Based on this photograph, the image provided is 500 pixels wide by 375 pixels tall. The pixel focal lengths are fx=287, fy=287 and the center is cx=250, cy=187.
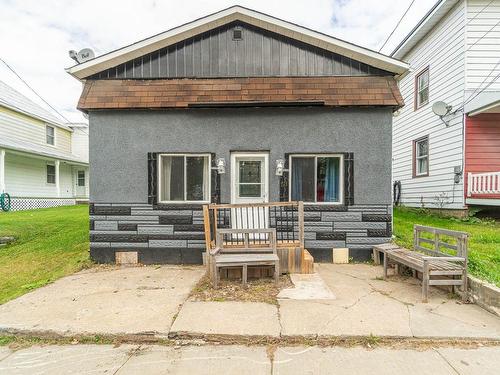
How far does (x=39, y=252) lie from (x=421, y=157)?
1250 cm

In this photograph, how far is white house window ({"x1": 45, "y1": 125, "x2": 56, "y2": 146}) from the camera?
683 inches

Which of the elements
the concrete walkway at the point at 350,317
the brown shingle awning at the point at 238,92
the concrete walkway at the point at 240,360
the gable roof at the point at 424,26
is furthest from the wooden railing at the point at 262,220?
the gable roof at the point at 424,26

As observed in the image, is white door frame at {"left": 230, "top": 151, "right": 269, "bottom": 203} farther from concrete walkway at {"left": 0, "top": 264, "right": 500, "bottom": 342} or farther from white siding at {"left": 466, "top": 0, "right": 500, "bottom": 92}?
white siding at {"left": 466, "top": 0, "right": 500, "bottom": 92}

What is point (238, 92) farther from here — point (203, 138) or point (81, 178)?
point (81, 178)

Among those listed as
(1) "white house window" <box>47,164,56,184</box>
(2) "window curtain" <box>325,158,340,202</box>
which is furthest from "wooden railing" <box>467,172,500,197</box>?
(1) "white house window" <box>47,164,56,184</box>

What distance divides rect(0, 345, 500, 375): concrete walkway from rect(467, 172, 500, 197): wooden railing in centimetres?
648

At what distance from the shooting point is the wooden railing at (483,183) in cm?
763

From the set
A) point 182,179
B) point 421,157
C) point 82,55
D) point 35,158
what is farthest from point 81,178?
point 421,157

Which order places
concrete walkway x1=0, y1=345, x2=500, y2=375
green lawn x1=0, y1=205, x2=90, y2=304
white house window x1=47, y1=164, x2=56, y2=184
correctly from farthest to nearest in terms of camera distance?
white house window x1=47, y1=164, x2=56, y2=184 → green lawn x1=0, y1=205, x2=90, y2=304 → concrete walkway x1=0, y1=345, x2=500, y2=375

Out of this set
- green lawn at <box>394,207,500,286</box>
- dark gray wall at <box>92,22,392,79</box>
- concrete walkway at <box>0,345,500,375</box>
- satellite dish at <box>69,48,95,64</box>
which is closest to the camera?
concrete walkway at <box>0,345,500,375</box>

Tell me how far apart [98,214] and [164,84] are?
3078 millimetres

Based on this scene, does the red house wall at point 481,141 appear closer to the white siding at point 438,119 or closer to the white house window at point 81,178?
the white siding at point 438,119

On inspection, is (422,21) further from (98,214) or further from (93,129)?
(98,214)

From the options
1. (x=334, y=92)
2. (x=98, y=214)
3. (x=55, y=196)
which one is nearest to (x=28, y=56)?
(x=55, y=196)
